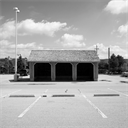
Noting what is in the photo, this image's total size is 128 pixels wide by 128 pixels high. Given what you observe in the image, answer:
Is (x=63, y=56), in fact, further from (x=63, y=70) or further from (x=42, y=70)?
(x=42, y=70)

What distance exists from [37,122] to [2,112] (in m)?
2.26

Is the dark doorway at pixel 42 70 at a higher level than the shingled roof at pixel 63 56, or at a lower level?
lower

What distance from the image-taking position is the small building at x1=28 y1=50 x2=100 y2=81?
25.6 m

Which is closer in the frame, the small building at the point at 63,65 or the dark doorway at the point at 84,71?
the small building at the point at 63,65

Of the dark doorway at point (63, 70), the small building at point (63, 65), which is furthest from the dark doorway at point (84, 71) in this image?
the dark doorway at point (63, 70)

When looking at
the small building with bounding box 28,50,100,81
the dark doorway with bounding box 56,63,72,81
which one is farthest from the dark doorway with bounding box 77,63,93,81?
the dark doorway with bounding box 56,63,72,81

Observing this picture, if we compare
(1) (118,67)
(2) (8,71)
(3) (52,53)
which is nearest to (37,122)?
(3) (52,53)

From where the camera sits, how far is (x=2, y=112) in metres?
6.95

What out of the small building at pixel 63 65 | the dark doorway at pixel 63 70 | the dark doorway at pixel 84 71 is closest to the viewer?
the small building at pixel 63 65

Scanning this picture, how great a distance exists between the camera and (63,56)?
87.8ft

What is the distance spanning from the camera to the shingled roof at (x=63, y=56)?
2556 cm

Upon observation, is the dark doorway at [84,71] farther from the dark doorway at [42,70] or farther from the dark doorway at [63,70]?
the dark doorway at [42,70]

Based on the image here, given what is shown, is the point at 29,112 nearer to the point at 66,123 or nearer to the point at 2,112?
the point at 2,112

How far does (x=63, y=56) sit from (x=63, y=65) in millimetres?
2906
